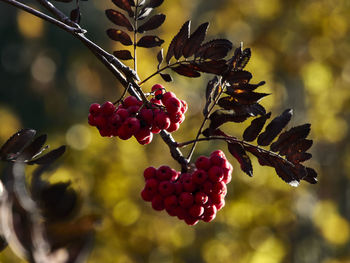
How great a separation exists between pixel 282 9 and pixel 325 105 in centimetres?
139

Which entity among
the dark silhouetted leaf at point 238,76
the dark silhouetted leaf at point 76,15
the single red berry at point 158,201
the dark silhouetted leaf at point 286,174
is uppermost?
the dark silhouetted leaf at point 238,76

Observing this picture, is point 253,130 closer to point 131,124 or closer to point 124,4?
point 131,124

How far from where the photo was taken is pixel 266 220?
5.83 meters

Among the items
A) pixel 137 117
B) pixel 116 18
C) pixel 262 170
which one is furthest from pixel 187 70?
pixel 262 170

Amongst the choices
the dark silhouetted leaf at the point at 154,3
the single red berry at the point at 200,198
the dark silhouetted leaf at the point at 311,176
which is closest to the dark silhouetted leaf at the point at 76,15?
the dark silhouetted leaf at the point at 154,3

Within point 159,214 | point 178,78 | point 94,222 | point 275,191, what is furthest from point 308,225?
point 94,222

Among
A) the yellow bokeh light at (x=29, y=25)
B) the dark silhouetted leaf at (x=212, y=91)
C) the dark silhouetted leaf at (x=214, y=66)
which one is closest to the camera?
the dark silhouetted leaf at (x=214, y=66)

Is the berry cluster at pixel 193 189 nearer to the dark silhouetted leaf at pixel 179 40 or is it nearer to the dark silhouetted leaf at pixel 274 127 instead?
the dark silhouetted leaf at pixel 274 127

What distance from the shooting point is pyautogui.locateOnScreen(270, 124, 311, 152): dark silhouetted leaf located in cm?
119

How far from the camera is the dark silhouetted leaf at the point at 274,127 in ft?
3.97

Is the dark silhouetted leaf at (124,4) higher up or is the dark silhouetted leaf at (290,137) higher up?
the dark silhouetted leaf at (124,4)

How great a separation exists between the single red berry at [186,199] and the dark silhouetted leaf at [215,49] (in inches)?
12.4

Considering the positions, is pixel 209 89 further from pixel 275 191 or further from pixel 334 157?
pixel 334 157

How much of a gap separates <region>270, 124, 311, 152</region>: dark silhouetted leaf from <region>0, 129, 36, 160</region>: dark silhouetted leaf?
564 millimetres
